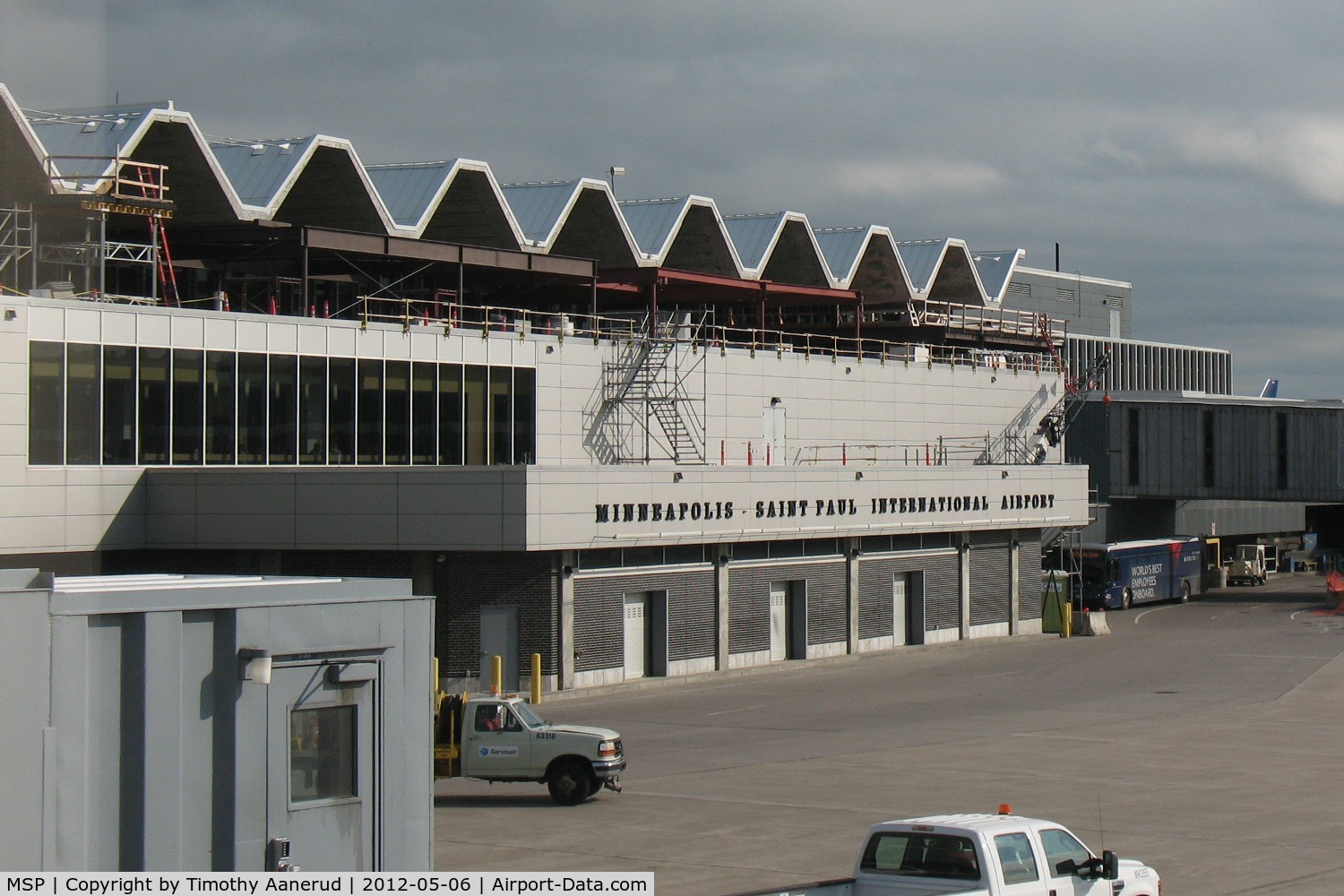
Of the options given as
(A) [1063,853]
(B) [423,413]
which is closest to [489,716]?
(A) [1063,853]

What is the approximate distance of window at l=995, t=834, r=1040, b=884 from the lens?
1502 centimetres

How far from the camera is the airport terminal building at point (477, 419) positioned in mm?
42219

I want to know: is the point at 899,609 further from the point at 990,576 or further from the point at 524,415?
the point at 524,415

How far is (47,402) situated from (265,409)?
240 inches

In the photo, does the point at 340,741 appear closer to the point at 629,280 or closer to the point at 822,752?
the point at 822,752

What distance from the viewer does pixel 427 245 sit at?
53.0 meters

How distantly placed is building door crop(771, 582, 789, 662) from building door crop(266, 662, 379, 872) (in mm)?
40730

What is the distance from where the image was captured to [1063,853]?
15.7 meters

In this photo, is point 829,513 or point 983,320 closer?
point 829,513

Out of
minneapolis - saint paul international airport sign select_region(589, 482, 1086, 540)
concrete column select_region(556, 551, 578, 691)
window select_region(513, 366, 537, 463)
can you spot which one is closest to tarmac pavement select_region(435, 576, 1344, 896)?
concrete column select_region(556, 551, 578, 691)

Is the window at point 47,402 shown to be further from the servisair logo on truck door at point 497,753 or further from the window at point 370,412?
the servisair logo on truck door at point 497,753

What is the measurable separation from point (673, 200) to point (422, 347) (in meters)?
19.7

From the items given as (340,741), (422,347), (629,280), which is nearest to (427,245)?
(422,347)

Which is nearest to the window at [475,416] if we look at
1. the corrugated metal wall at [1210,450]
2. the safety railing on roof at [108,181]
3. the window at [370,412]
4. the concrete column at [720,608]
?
the window at [370,412]
